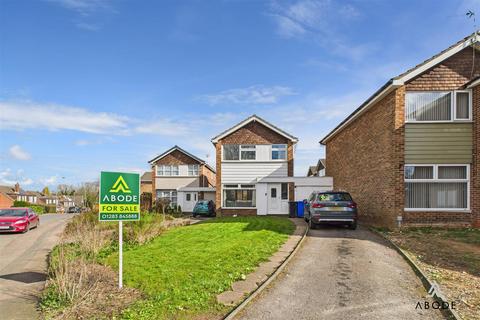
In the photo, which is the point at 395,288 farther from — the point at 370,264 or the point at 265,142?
the point at 265,142

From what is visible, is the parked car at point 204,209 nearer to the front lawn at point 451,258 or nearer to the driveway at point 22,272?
the driveway at point 22,272

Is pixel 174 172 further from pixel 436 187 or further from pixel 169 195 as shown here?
pixel 436 187

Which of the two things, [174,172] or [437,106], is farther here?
[174,172]

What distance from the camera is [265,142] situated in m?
27.6

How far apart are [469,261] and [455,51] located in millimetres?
9446

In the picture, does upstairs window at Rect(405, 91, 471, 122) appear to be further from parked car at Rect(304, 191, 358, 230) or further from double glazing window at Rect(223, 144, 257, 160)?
double glazing window at Rect(223, 144, 257, 160)

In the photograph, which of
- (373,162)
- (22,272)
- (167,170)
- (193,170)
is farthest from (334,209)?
(167,170)

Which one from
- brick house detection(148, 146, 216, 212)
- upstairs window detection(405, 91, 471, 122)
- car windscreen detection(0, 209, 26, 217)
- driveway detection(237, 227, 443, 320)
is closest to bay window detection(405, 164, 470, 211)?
upstairs window detection(405, 91, 471, 122)

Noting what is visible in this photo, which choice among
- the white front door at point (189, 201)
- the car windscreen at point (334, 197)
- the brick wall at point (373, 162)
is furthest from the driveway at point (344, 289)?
the white front door at point (189, 201)

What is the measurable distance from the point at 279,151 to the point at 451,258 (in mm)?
18900

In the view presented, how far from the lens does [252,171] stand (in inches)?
1073

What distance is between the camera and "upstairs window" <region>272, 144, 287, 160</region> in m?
27.4

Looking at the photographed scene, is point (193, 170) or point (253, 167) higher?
point (253, 167)

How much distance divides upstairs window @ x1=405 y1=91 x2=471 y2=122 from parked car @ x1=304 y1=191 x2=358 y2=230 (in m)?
4.16
